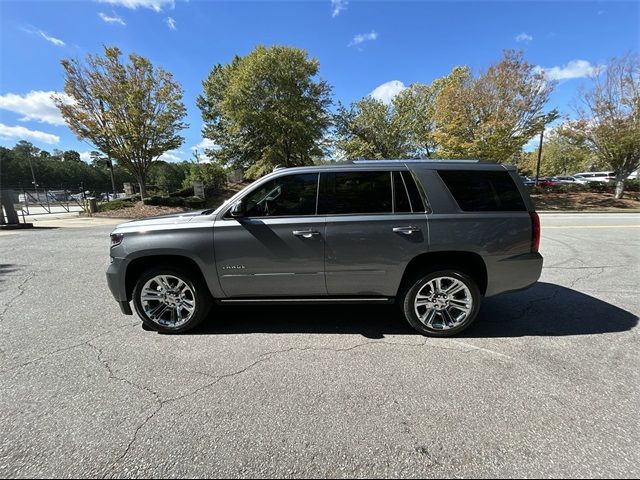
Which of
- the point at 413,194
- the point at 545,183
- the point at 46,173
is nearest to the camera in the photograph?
the point at 413,194

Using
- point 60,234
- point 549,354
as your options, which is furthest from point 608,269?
point 60,234

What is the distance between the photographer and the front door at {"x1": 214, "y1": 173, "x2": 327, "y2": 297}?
10.8 ft

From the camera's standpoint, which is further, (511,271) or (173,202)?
(173,202)

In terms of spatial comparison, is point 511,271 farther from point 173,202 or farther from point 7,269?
point 173,202

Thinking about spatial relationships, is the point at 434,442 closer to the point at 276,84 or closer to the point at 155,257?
the point at 155,257

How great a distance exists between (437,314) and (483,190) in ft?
4.68

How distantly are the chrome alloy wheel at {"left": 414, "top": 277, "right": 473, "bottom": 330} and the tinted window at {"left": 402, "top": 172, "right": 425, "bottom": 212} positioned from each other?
78cm

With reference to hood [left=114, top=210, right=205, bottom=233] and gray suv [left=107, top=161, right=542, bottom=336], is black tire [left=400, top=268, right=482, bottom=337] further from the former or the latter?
hood [left=114, top=210, right=205, bottom=233]

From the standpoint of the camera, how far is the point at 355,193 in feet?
11.1

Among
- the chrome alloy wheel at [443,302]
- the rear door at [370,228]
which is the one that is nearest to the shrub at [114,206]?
the rear door at [370,228]

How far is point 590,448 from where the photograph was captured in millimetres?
1965

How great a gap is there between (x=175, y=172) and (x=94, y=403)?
300ft

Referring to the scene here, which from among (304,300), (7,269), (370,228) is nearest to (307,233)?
(370,228)

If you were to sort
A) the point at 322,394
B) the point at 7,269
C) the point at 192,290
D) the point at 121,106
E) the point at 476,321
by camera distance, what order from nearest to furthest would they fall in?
the point at 322,394 < the point at 192,290 < the point at 476,321 < the point at 7,269 < the point at 121,106
